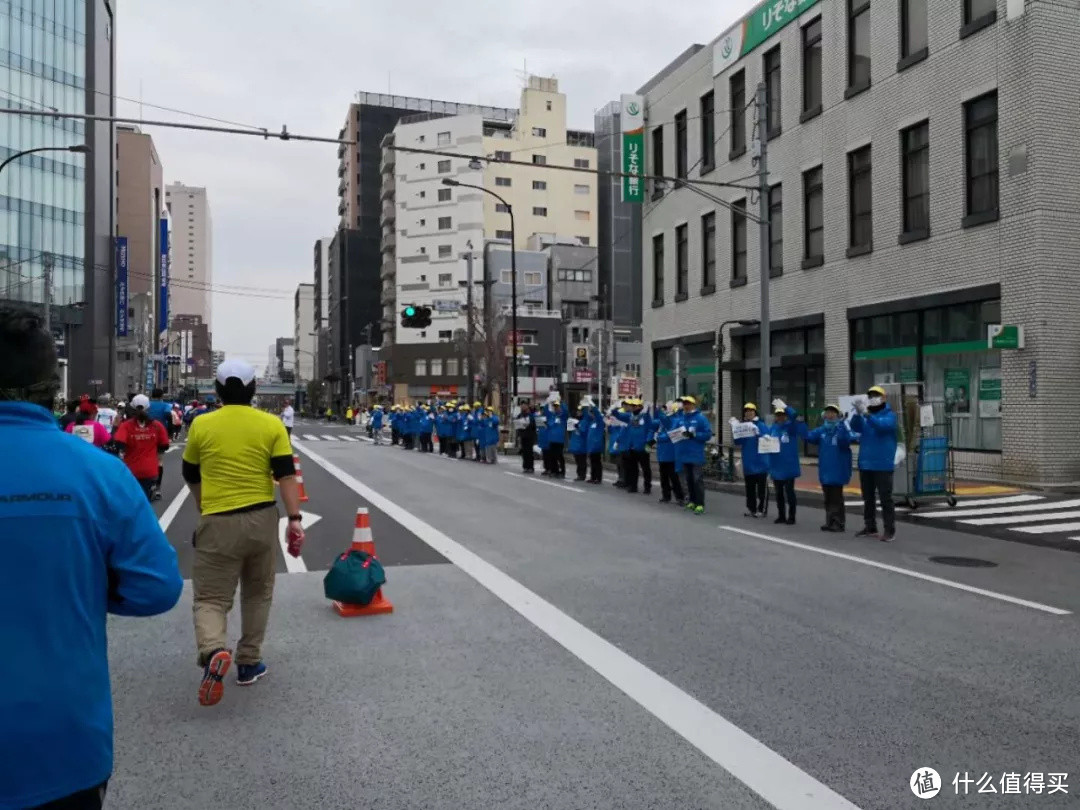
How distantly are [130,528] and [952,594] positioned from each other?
7.71 m

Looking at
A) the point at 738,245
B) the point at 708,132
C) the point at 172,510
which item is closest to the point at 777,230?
the point at 738,245

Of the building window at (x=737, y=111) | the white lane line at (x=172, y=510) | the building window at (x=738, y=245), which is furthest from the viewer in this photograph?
the building window at (x=737, y=111)

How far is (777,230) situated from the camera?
26109mm

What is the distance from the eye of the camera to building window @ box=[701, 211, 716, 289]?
96.0ft

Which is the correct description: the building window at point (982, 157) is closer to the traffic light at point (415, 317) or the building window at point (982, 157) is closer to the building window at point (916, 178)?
the building window at point (916, 178)

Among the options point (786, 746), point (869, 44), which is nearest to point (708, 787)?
point (786, 746)

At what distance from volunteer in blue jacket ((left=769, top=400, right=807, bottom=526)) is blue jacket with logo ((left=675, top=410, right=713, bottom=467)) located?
117 cm

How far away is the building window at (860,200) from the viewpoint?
2231 cm

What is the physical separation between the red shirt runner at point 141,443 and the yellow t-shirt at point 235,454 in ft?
25.0

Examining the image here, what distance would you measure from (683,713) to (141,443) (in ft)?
32.0

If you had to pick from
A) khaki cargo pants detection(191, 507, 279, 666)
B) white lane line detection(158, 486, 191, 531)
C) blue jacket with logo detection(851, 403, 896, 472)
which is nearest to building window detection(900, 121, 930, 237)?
blue jacket with logo detection(851, 403, 896, 472)

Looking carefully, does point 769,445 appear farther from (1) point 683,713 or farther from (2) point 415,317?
(2) point 415,317

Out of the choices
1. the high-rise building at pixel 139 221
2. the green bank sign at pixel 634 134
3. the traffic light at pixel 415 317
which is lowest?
the traffic light at pixel 415 317

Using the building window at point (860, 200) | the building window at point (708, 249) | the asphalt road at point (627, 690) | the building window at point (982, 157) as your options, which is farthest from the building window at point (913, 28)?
the asphalt road at point (627, 690)
